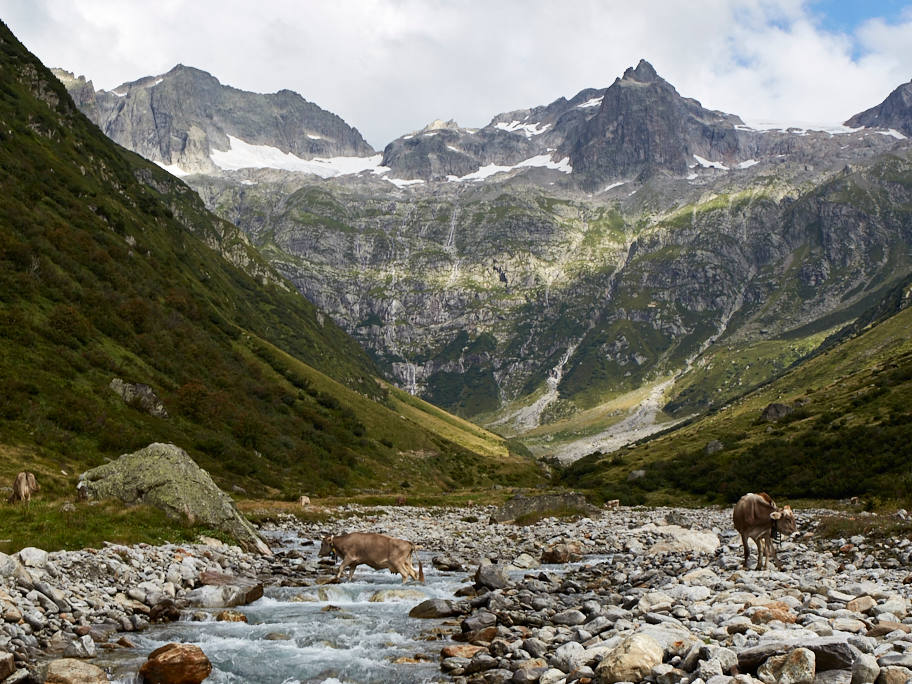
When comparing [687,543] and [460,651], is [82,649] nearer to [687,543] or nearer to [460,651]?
[460,651]

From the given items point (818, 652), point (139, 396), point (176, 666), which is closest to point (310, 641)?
point (176, 666)

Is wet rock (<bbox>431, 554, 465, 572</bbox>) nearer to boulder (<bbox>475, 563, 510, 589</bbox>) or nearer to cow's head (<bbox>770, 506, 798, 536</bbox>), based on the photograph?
boulder (<bbox>475, 563, 510, 589</bbox>)

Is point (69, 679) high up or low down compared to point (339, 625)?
up

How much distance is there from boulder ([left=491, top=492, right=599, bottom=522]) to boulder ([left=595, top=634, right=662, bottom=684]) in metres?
48.1

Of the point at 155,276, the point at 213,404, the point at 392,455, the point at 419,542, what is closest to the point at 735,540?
the point at 419,542

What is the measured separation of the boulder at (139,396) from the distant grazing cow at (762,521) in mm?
58823

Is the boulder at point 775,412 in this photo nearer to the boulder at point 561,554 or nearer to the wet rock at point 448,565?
the boulder at point 561,554

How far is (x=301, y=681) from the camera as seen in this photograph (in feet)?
46.4

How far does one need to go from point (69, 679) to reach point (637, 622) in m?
12.7

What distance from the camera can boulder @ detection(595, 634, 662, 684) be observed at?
35.9 ft

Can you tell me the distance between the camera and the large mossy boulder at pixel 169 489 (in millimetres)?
30594

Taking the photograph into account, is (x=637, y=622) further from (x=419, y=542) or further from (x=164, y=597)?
(x=419, y=542)

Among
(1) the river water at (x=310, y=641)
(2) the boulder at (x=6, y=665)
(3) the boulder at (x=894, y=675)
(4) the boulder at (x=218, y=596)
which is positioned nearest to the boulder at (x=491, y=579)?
(1) the river water at (x=310, y=641)

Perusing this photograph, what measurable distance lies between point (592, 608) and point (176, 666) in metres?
11.4
